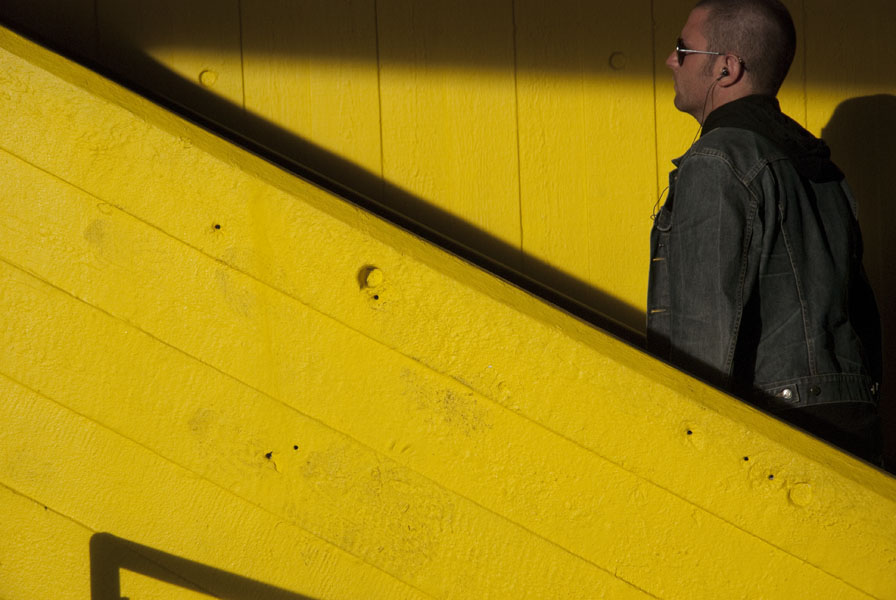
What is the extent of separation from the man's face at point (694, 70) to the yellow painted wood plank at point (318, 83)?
0.64 metres

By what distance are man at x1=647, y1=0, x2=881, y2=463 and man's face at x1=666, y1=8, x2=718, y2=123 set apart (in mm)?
34

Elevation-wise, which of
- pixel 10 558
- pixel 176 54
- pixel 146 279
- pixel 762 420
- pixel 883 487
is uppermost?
pixel 176 54

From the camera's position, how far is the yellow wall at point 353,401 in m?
1.32

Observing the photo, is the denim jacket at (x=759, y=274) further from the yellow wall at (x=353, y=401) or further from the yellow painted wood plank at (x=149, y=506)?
the yellow painted wood plank at (x=149, y=506)

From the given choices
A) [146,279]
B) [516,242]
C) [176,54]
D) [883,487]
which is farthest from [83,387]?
[883,487]

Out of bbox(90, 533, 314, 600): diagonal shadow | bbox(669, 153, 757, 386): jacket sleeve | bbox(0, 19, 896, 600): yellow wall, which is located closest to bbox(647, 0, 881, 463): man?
bbox(669, 153, 757, 386): jacket sleeve

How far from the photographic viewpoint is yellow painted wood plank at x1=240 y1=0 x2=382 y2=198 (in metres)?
1.88

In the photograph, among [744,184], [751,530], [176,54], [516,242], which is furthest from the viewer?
[516,242]

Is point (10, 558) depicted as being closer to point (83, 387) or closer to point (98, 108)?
point (83, 387)

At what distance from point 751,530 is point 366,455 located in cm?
59

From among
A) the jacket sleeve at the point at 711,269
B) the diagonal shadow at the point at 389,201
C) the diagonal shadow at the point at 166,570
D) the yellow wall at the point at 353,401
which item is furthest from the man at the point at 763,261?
the diagonal shadow at the point at 166,570

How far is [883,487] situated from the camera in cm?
134

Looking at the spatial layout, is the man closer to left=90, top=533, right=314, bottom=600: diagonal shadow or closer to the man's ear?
the man's ear

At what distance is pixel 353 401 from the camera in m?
1.35
